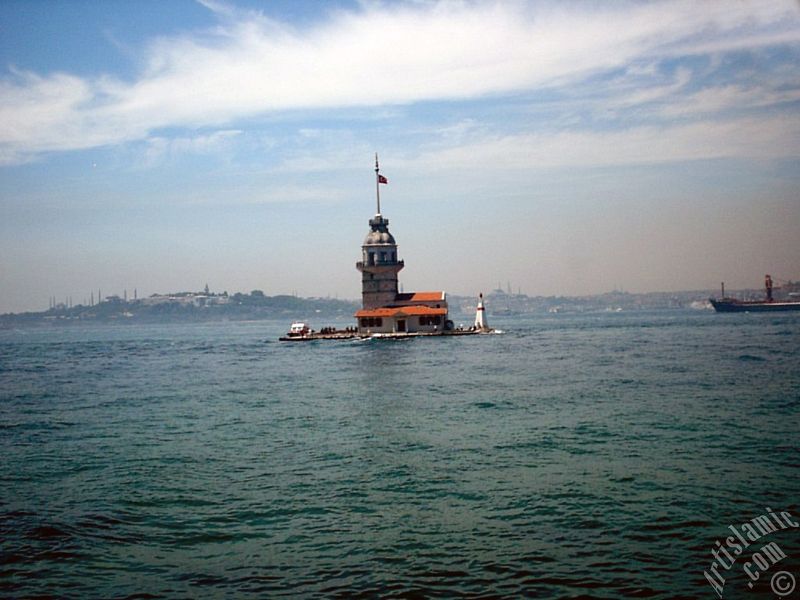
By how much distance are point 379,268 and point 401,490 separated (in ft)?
240

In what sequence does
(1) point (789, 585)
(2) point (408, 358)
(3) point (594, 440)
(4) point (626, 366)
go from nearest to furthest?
(1) point (789, 585) < (3) point (594, 440) < (4) point (626, 366) < (2) point (408, 358)

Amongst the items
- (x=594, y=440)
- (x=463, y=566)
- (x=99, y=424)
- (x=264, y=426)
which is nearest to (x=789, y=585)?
(x=463, y=566)

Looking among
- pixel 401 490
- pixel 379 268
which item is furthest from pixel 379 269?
pixel 401 490

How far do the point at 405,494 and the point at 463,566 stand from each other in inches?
171

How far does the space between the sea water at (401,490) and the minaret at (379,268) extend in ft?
177

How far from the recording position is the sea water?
11.4 m

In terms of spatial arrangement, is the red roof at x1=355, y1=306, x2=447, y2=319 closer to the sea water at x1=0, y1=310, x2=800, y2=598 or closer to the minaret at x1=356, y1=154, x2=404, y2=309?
the minaret at x1=356, y1=154, x2=404, y2=309

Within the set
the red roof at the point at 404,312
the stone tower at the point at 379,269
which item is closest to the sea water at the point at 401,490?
the red roof at the point at 404,312

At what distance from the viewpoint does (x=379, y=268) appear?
291 feet

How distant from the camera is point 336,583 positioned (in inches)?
440

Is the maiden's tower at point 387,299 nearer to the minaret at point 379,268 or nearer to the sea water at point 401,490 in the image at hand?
the minaret at point 379,268

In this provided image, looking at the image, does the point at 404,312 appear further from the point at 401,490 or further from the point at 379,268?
the point at 401,490

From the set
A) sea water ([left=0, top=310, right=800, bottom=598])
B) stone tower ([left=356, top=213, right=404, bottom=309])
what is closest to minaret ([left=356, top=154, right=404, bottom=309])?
stone tower ([left=356, top=213, right=404, bottom=309])

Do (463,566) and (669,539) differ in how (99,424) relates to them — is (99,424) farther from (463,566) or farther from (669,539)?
(669,539)
